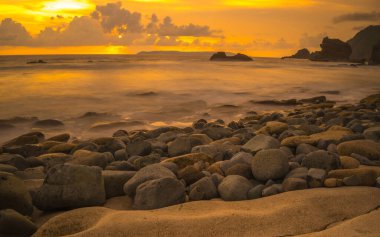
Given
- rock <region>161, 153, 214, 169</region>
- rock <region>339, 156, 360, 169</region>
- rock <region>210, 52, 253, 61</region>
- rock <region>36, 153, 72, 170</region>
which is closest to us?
rock <region>339, 156, 360, 169</region>

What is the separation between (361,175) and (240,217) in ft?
4.34

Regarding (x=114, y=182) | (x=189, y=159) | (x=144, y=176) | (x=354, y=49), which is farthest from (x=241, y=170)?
(x=354, y=49)

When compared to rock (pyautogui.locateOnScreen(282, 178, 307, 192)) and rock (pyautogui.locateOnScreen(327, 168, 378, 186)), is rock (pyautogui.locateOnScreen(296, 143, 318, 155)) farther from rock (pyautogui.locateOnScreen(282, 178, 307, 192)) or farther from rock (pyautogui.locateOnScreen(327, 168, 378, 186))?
rock (pyautogui.locateOnScreen(282, 178, 307, 192))

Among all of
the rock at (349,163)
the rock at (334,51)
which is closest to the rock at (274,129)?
the rock at (349,163)

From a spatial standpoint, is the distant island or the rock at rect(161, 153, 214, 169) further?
the distant island

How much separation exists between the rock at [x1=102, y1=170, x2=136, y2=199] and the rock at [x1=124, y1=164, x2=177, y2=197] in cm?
15

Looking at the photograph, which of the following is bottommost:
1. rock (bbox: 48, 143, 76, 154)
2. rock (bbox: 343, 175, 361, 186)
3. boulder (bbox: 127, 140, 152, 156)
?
rock (bbox: 48, 143, 76, 154)

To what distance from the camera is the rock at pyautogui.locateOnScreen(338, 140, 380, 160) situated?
13.3ft

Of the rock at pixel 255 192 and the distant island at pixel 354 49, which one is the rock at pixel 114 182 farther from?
the distant island at pixel 354 49

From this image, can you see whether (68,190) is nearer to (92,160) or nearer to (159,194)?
(159,194)

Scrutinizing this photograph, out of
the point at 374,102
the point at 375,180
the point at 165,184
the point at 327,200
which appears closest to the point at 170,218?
the point at 165,184

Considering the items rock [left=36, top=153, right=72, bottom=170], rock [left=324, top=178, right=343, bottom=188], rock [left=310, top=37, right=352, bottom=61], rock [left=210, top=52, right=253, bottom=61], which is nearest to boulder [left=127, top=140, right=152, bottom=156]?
rock [left=36, top=153, right=72, bottom=170]

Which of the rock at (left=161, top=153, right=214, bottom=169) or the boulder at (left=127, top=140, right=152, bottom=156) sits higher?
the rock at (left=161, top=153, right=214, bottom=169)

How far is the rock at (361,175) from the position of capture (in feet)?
10.1
